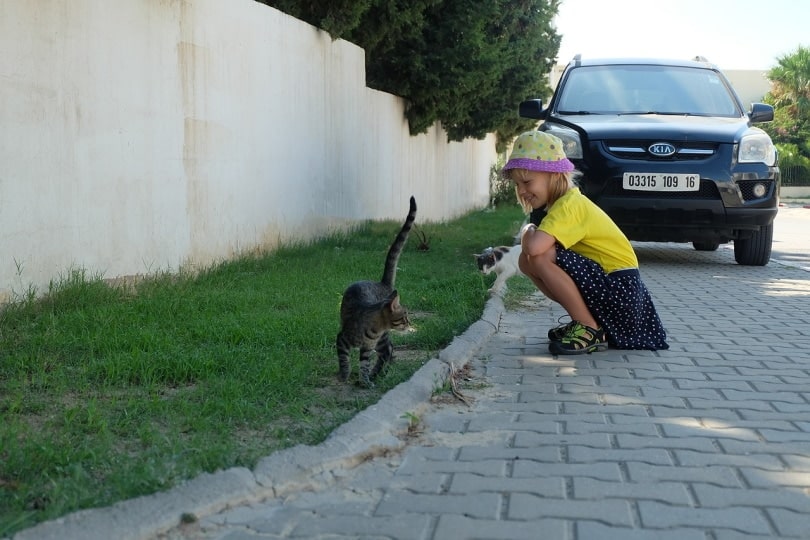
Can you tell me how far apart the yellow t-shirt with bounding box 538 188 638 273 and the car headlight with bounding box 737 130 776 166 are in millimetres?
4151

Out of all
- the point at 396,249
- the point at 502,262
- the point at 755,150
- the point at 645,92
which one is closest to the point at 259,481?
the point at 396,249

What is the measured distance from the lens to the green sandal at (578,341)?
5.12 metres

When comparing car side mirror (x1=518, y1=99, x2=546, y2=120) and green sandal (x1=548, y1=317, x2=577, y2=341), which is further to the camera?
car side mirror (x1=518, y1=99, x2=546, y2=120)

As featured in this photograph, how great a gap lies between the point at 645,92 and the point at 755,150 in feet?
5.40

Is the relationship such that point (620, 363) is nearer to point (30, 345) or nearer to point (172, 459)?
point (172, 459)

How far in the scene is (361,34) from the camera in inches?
485

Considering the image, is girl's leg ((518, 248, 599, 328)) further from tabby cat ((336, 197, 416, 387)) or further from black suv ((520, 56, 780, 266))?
black suv ((520, 56, 780, 266))

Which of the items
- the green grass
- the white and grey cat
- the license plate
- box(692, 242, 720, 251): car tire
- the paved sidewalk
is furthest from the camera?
box(692, 242, 720, 251): car tire

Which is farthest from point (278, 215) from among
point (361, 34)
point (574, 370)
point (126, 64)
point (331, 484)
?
point (331, 484)

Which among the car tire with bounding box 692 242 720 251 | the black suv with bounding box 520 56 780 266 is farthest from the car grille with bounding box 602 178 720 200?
the car tire with bounding box 692 242 720 251

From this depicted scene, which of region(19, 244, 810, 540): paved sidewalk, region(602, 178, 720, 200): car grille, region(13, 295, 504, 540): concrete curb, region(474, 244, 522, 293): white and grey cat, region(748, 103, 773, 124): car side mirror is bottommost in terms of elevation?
region(19, 244, 810, 540): paved sidewalk

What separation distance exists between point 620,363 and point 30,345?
3347 mm

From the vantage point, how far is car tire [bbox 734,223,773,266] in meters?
9.26

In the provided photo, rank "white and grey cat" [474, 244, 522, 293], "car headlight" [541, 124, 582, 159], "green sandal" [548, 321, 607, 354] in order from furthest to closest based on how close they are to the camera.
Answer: "car headlight" [541, 124, 582, 159]
"white and grey cat" [474, 244, 522, 293]
"green sandal" [548, 321, 607, 354]
